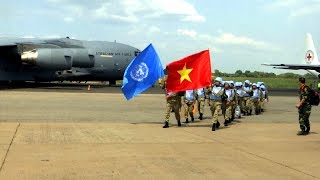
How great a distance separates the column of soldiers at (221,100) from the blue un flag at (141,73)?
0.42 meters

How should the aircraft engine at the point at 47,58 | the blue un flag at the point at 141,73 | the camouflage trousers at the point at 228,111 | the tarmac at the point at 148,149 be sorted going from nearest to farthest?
the tarmac at the point at 148,149
the blue un flag at the point at 141,73
the camouflage trousers at the point at 228,111
the aircraft engine at the point at 47,58

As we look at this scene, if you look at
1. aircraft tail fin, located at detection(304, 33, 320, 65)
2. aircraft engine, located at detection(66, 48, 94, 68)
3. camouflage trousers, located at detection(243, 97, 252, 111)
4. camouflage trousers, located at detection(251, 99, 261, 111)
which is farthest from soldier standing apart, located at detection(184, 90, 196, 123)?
aircraft tail fin, located at detection(304, 33, 320, 65)

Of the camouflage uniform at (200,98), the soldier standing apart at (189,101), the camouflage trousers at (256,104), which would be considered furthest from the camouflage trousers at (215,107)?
the camouflage trousers at (256,104)

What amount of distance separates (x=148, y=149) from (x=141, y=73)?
16.8 feet

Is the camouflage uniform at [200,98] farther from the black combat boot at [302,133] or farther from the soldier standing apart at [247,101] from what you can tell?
the black combat boot at [302,133]

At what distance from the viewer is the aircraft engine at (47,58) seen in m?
33.5

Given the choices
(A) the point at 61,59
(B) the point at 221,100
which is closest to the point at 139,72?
(B) the point at 221,100

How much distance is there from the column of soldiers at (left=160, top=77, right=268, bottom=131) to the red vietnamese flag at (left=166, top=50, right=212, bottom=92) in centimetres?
26

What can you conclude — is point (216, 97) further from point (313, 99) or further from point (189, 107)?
point (313, 99)

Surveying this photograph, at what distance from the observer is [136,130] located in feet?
41.4

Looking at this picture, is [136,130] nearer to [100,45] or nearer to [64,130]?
[64,130]

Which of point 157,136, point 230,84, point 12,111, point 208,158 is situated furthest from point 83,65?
point 208,158

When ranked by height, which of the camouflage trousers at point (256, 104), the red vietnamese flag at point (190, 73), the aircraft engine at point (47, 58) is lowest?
the camouflage trousers at point (256, 104)

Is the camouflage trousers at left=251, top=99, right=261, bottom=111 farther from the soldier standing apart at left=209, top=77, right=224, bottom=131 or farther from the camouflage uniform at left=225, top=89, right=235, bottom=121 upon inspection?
the soldier standing apart at left=209, top=77, right=224, bottom=131
